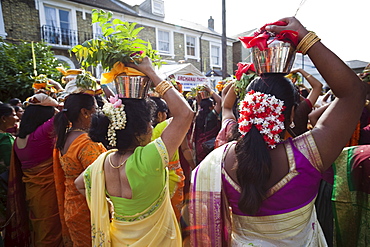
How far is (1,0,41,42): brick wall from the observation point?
1173 centimetres

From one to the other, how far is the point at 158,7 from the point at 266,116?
20998 millimetres

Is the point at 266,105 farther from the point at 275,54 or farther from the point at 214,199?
the point at 214,199

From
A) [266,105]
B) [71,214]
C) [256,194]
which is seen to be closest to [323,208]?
[256,194]

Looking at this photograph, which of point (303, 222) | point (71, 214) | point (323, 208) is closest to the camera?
point (303, 222)

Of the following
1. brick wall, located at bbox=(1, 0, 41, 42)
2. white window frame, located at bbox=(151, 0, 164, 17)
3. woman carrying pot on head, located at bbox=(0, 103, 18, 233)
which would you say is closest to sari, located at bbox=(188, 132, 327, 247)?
woman carrying pot on head, located at bbox=(0, 103, 18, 233)

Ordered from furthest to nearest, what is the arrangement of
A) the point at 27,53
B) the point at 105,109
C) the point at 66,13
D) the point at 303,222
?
1. the point at 66,13
2. the point at 27,53
3. the point at 105,109
4. the point at 303,222

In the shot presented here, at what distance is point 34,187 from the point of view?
322 cm

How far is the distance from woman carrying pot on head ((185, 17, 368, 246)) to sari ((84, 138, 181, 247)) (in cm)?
35

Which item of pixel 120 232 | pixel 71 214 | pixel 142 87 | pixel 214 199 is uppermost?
pixel 142 87

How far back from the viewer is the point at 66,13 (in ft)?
45.8

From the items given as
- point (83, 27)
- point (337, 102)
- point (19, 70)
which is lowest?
point (337, 102)

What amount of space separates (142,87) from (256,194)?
3.52 ft

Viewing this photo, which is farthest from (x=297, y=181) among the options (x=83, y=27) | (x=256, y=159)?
(x=83, y=27)

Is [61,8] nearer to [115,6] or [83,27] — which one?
[83,27]
